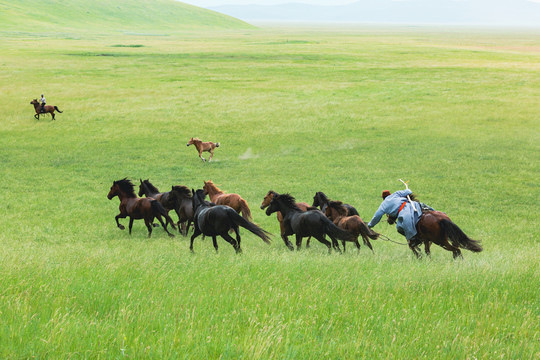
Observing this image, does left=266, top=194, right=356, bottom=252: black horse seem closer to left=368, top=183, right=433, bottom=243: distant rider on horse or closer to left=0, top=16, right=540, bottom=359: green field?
left=0, top=16, right=540, bottom=359: green field

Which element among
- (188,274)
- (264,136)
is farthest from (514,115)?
(188,274)

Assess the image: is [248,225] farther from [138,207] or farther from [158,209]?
[138,207]

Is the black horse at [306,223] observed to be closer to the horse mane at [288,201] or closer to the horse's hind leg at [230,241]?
the horse mane at [288,201]

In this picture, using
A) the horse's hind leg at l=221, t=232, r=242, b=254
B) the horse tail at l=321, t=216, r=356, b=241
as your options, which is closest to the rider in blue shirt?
the horse tail at l=321, t=216, r=356, b=241

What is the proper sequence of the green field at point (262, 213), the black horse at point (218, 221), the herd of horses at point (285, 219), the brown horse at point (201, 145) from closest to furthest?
the green field at point (262, 213)
the herd of horses at point (285, 219)
the black horse at point (218, 221)
the brown horse at point (201, 145)

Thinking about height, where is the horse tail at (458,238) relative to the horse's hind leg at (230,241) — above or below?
above

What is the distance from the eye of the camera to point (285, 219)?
13.2 m

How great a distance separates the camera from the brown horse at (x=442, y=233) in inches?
434

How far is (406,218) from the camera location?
37.5 feet

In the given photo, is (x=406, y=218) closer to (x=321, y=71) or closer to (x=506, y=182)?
(x=506, y=182)

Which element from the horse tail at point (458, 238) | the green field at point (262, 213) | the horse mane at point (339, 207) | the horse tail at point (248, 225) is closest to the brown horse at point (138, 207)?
the green field at point (262, 213)

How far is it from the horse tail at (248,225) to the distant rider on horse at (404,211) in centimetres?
291

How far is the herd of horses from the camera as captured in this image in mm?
11422

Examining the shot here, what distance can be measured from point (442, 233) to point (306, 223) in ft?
11.2
